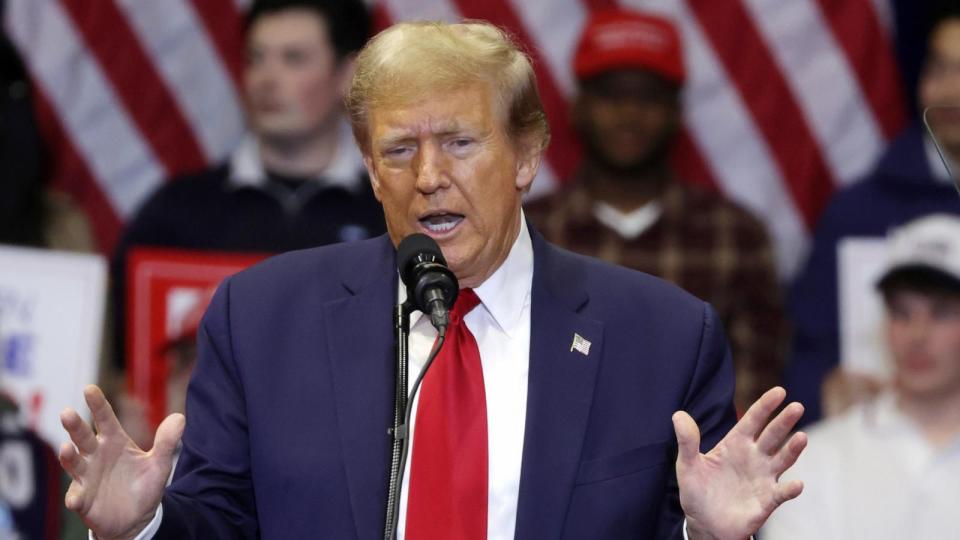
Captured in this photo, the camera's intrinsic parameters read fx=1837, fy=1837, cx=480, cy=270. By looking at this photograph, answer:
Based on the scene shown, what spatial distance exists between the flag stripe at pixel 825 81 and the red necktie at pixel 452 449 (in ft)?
10.3

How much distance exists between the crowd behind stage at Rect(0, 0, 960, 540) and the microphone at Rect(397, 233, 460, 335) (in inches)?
92.5

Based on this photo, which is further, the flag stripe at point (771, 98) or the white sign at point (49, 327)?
the flag stripe at point (771, 98)

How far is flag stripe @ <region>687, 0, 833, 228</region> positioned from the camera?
5.71 m

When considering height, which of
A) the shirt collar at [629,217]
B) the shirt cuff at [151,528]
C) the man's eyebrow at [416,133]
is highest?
the man's eyebrow at [416,133]

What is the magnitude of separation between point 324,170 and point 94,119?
0.97 meters

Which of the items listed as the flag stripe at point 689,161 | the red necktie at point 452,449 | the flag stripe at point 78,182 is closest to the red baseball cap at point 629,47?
the flag stripe at point 689,161

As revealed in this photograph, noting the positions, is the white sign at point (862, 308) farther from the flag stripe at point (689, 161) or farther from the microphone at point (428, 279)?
the microphone at point (428, 279)

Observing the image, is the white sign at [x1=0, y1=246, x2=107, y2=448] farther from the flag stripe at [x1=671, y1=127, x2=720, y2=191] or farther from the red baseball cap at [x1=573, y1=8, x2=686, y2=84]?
the flag stripe at [x1=671, y1=127, x2=720, y2=191]

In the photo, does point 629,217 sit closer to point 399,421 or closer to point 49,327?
point 49,327

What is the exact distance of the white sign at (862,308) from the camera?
474 centimetres

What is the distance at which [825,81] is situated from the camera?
5719 millimetres

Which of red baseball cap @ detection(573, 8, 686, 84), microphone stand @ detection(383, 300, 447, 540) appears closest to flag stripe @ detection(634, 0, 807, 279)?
red baseball cap @ detection(573, 8, 686, 84)

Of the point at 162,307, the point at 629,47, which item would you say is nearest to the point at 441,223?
the point at 162,307

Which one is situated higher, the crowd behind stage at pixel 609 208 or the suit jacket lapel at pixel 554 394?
the suit jacket lapel at pixel 554 394
